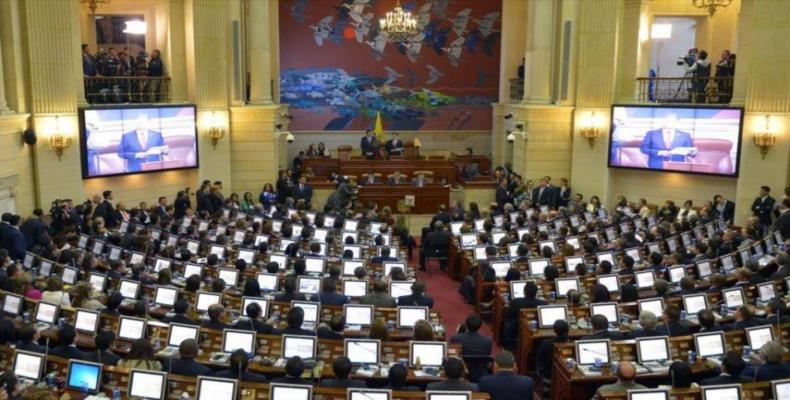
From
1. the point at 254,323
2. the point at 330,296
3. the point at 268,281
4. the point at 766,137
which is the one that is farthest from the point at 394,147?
the point at 254,323

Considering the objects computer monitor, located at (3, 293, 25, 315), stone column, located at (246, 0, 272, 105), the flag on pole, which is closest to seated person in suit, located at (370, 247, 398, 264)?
computer monitor, located at (3, 293, 25, 315)

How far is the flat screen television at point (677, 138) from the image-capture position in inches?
805

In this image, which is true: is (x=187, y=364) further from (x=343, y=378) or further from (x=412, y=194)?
(x=412, y=194)

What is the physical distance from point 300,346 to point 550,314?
3.79 meters

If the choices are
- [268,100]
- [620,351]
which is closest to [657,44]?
[268,100]

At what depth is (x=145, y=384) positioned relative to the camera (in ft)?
27.5

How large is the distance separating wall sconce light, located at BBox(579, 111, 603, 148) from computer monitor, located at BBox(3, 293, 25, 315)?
16378 millimetres

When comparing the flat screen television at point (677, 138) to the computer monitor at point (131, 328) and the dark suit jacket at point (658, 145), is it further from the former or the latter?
the computer monitor at point (131, 328)

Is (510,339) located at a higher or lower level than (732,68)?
lower

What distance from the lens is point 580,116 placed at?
23.2 meters

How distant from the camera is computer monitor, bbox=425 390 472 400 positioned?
7891mm

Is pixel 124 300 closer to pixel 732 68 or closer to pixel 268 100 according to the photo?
pixel 268 100

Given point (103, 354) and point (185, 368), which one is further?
point (103, 354)

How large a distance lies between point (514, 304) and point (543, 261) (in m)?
2.66
